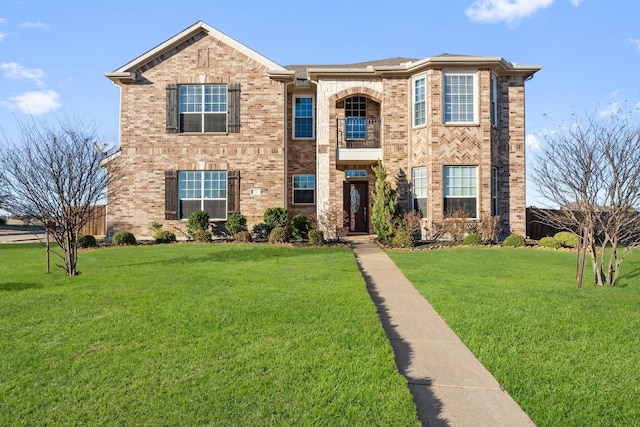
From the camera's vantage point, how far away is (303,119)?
18.7m

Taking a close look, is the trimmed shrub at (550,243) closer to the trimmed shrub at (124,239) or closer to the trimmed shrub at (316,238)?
the trimmed shrub at (316,238)

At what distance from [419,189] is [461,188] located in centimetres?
153

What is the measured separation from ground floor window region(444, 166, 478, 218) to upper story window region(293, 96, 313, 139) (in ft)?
19.9

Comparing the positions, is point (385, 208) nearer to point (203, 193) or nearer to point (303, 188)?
point (303, 188)

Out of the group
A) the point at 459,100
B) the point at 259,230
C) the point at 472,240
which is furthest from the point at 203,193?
the point at 459,100

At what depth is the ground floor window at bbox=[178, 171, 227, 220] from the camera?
1745 centimetres

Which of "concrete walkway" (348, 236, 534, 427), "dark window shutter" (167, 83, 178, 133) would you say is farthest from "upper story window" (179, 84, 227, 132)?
"concrete walkway" (348, 236, 534, 427)

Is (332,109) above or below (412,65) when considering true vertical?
below

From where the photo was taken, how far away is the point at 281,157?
57.6ft

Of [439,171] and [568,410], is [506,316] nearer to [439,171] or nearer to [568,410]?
[568,410]

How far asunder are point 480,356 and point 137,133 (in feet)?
54.2

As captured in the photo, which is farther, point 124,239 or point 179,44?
point 179,44

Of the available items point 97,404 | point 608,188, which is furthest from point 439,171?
point 97,404

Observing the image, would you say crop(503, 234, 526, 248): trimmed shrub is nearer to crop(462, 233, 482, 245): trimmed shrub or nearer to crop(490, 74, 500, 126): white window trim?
crop(462, 233, 482, 245): trimmed shrub
